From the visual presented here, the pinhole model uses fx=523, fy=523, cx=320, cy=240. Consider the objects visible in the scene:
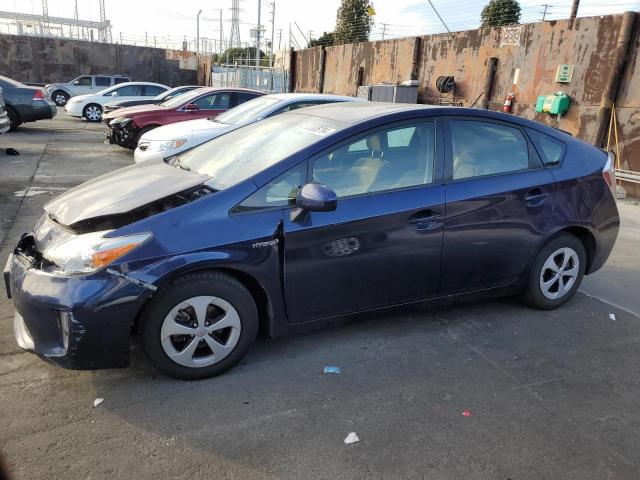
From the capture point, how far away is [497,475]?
96.2 inches

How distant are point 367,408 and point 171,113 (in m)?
9.46

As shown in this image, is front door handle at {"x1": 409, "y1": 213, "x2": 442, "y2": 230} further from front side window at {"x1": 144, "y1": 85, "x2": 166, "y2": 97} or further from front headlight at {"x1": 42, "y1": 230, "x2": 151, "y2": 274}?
front side window at {"x1": 144, "y1": 85, "x2": 166, "y2": 97}

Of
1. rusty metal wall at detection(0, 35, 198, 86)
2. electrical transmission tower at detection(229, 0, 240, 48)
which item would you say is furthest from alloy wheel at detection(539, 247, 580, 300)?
electrical transmission tower at detection(229, 0, 240, 48)

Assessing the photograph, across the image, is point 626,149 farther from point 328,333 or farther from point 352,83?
point 352,83

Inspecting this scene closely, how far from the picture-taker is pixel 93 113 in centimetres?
1878

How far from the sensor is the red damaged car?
36.0 feet

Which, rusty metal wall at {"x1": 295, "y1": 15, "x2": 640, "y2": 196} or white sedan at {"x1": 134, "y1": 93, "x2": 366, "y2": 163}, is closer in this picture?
white sedan at {"x1": 134, "y1": 93, "x2": 366, "y2": 163}

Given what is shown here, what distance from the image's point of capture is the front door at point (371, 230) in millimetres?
3148

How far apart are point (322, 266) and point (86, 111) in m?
18.3

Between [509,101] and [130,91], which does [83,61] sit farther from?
[509,101]

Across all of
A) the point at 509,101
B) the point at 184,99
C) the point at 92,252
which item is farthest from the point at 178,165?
the point at 509,101

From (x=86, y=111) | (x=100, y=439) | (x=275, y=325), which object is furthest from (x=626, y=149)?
(x=86, y=111)

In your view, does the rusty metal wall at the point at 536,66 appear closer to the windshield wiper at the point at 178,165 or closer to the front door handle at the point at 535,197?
the front door handle at the point at 535,197

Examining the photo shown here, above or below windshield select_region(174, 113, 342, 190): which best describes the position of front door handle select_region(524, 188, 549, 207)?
below
